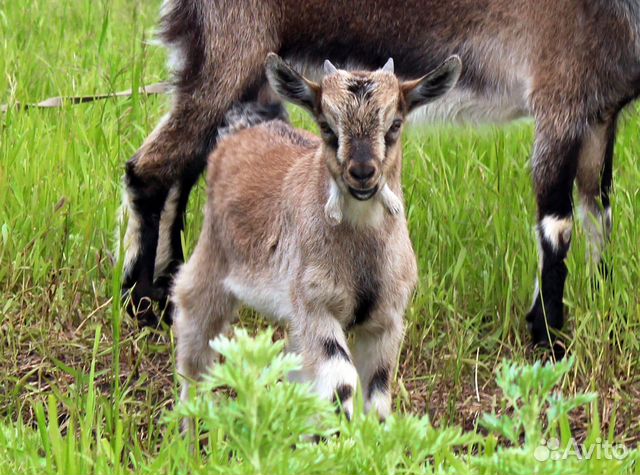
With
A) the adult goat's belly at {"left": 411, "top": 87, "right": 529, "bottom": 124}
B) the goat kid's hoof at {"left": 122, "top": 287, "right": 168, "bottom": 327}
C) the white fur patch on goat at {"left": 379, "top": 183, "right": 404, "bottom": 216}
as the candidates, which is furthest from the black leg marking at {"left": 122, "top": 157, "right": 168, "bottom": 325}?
the white fur patch on goat at {"left": 379, "top": 183, "right": 404, "bottom": 216}

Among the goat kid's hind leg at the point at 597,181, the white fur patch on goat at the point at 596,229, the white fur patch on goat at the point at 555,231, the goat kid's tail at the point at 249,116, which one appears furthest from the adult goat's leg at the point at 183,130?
the white fur patch on goat at the point at 596,229

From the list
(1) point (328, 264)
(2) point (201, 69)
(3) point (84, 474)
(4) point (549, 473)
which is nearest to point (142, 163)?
(2) point (201, 69)

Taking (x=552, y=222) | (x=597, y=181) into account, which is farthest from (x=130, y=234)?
(x=597, y=181)

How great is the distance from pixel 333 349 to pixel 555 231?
192 centimetres

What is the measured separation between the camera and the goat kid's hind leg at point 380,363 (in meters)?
4.79

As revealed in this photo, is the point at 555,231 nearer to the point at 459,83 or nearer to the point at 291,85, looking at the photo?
the point at 459,83

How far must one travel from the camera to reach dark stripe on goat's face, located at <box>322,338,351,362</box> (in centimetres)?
462

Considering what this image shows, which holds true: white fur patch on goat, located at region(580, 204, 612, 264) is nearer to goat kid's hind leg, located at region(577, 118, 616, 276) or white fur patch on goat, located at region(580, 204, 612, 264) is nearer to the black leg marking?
goat kid's hind leg, located at region(577, 118, 616, 276)

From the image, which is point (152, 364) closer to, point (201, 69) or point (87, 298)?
point (87, 298)

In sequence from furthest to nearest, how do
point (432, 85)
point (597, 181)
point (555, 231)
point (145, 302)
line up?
point (597, 181)
point (145, 302)
point (555, 231)
point (432, 85)

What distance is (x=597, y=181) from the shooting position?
6.64 metres

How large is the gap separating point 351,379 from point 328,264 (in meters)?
0.39

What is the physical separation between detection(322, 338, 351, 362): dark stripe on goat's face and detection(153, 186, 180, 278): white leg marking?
2134 millimetres
